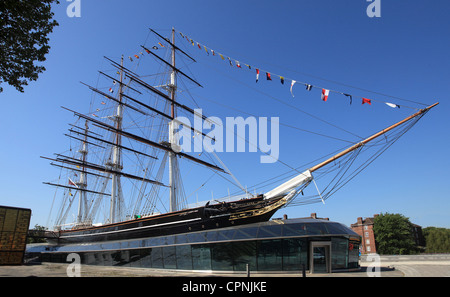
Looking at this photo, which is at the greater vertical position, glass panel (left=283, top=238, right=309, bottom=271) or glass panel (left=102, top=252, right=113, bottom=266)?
glass panel (left=283, top=238, right=309, bottom=271)

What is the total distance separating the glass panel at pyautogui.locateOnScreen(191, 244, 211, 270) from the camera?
19500 mm

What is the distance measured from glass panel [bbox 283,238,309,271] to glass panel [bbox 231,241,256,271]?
6.77 ft

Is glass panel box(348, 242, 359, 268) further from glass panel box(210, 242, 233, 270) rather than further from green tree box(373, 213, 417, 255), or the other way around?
green tree box(373, 213, 417, 255)

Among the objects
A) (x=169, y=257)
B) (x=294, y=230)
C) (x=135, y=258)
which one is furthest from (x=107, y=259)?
(x=294, y=230)

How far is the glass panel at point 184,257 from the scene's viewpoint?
20.4m

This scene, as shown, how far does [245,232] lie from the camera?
1883 centimetres

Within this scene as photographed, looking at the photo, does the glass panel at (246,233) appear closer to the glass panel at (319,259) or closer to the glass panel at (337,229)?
the glass panel at (319,259)

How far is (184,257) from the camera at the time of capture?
20688 mm

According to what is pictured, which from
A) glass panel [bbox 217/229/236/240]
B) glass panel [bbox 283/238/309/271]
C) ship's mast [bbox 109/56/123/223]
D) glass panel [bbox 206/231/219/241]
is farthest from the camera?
ship's mast [bbox 109/56/123/223]

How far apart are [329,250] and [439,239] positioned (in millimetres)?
82079

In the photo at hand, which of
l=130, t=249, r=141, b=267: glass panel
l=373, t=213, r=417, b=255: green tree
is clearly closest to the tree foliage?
l=373, t=213, r=417, b=255: green tree

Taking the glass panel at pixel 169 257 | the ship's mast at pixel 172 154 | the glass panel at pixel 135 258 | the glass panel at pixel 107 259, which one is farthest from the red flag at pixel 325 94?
the glass panel at pixel 107 259

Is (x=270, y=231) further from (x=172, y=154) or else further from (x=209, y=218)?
(x=172, y=154)
